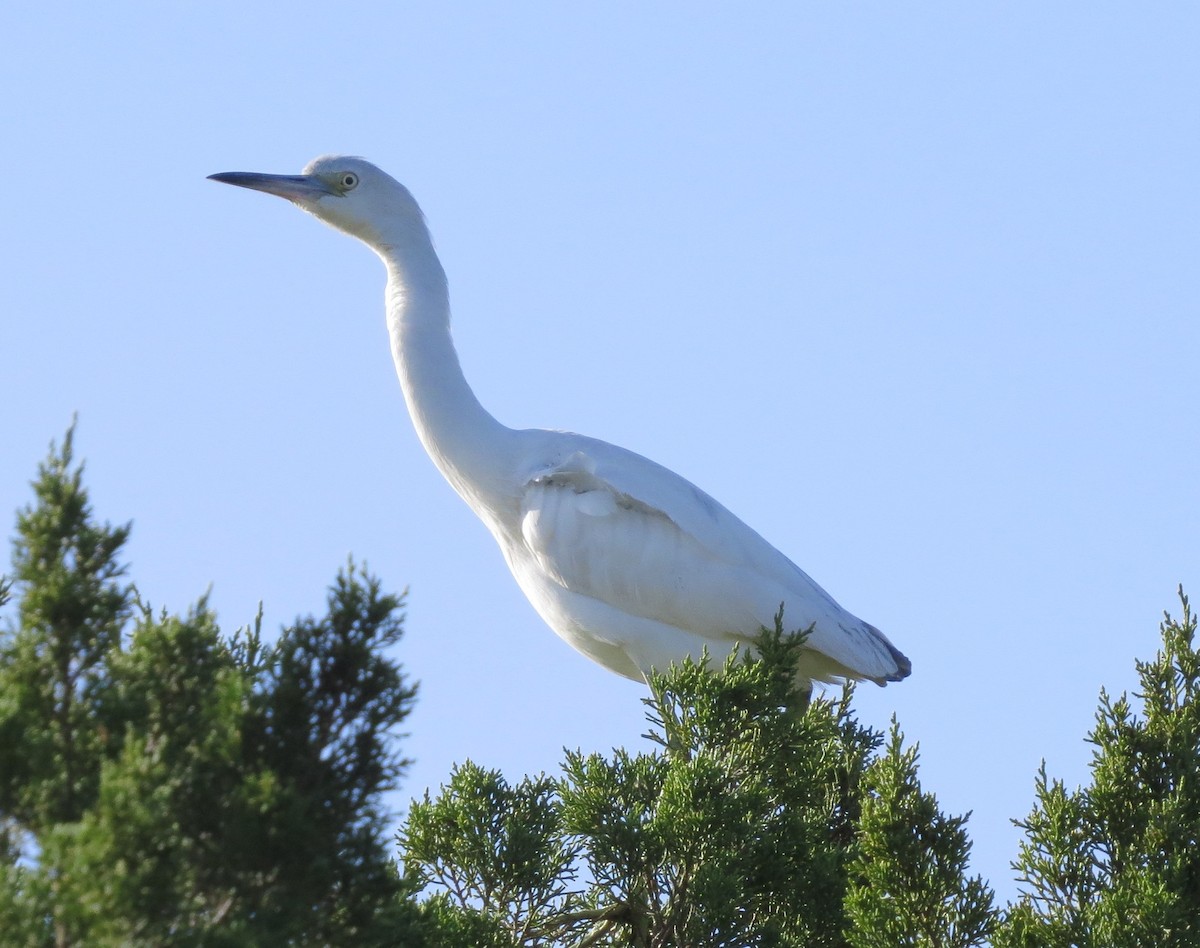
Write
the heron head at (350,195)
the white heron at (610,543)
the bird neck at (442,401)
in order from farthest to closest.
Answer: the heron head at (350,195) < the bird neck at (442,401) < the white heron at (610,543)

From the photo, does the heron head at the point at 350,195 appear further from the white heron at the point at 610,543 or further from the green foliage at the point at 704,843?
the green foliage at the point at 704,843

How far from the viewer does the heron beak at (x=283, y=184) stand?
31.0 feet

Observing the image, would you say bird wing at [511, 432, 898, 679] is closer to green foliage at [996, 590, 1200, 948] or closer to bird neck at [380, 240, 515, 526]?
bird neck at [380, 240, 515, 526]

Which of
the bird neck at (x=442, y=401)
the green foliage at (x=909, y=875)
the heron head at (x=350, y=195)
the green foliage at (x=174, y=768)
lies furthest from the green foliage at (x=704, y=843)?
the heron head at (x=350, y=195)

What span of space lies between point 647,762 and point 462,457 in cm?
357

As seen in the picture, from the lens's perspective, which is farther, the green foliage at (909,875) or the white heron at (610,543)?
the white heron at (610,543)

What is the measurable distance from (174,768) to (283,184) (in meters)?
7.27

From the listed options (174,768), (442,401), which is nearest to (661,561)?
(442,401)

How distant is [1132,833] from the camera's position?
18.0ft

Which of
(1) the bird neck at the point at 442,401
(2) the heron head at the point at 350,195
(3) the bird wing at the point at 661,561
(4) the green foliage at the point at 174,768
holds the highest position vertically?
(2) the heron head at the point at 350,195

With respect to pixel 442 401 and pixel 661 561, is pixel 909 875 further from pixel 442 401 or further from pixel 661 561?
pixel 442 401

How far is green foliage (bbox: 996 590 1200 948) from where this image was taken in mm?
5031

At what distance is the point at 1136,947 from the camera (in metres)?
4.93

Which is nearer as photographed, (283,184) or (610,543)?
(610,543)
